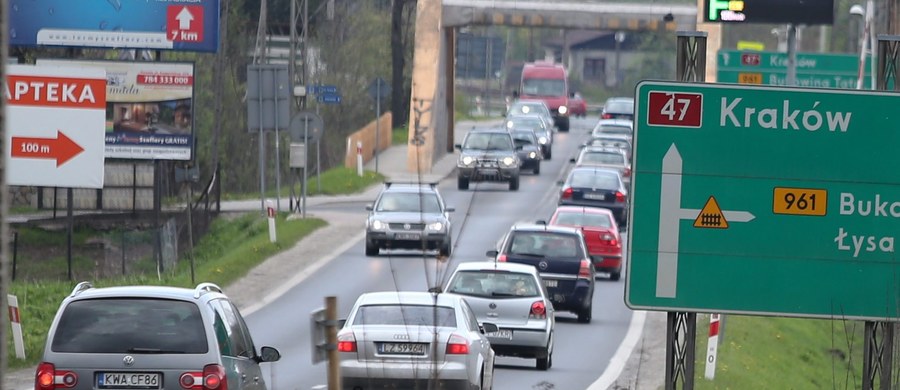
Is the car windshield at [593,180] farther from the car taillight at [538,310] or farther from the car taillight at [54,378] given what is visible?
the car taillight at [54,378]

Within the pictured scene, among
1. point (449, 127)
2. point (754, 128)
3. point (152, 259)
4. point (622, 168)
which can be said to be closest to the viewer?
point (754, 128)

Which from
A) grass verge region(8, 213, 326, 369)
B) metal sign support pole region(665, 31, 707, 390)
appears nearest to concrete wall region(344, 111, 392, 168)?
grass verge region(8, 213, 326, 369)

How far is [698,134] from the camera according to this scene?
986 cm

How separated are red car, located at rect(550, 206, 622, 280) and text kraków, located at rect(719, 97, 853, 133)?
22.7 m

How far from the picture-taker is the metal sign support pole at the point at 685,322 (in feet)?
31.0

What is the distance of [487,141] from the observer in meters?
50.6

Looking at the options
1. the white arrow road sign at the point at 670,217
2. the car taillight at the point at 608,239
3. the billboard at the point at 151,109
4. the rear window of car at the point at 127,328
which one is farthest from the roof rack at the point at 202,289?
the billboard at the point at 151,109

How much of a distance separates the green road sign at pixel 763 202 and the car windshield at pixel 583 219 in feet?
79.4

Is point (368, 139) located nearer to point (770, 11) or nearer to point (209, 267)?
point (209, 267)

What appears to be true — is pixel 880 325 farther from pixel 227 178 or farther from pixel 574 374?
pixel 227 178

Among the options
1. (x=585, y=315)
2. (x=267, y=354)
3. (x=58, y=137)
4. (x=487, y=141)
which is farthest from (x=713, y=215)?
(x=487, y=141)

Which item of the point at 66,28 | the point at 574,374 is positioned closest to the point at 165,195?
the point at 66,28

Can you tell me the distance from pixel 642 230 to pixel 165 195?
140 ft

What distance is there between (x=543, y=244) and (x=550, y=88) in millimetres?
53334
